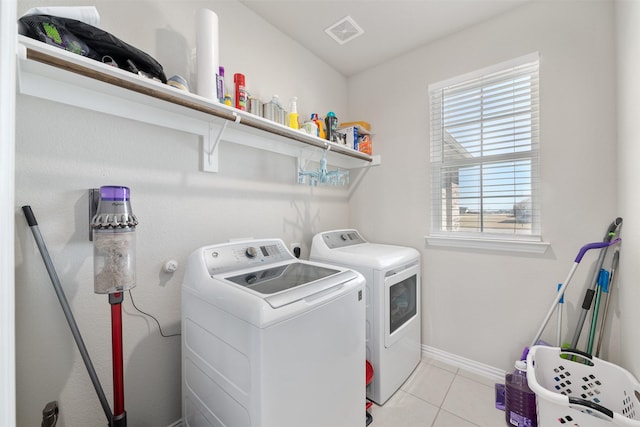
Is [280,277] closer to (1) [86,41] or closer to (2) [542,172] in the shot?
(1) [86,41]

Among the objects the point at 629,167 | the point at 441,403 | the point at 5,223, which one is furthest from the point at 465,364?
the point at 5,223

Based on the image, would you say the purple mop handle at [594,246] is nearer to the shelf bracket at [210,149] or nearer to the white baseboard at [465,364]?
the white baseboard at [465,364]

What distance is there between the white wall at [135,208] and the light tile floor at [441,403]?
4.38 ft

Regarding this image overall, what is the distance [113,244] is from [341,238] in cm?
161

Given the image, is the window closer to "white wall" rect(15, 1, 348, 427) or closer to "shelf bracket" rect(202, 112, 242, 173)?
"white wall" rect(15, 1, 348, 427)

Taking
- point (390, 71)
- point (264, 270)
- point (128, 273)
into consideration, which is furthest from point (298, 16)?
point (128, 273)

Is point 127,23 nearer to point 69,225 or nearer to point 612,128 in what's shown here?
point 69,225

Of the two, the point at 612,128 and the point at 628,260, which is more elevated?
the point at 612,128

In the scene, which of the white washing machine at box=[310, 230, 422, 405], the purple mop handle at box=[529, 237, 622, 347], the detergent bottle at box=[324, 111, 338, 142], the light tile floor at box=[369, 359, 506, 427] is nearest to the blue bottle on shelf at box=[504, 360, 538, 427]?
the light tile floor at box=[369, 359, 506, 427]

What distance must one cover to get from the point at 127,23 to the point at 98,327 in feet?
4.91

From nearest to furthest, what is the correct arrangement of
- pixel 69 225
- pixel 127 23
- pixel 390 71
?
1. pixel 69 225
2. pixel 127 23
3. pixel 390 71

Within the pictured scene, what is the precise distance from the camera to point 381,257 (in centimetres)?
176

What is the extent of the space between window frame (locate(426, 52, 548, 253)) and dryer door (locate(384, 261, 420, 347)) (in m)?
0.39

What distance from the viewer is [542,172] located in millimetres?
1740
